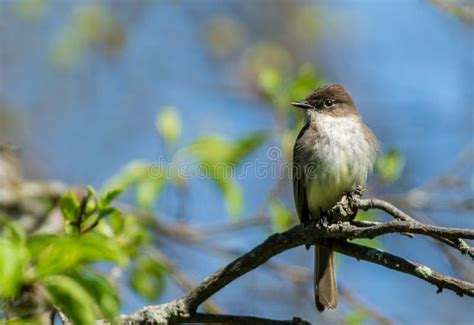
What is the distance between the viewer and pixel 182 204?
14.0 feet

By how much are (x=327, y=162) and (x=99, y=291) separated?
257 cm

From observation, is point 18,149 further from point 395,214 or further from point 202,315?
point 395,214

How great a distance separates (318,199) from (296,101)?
633 mm

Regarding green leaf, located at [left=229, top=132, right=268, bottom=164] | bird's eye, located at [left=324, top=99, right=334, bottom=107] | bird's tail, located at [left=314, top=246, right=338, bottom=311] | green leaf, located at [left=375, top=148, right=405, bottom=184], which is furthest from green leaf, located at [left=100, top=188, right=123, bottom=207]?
bird's eye, located at [left=324, top=99, right=334, bottom=107]

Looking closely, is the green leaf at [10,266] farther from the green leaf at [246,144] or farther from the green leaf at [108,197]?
the green leaf at [246,144]

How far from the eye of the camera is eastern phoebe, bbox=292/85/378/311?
423 centimetres

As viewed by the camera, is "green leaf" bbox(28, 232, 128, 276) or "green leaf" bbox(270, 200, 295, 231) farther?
"green leaf" bbox(270, 200, 295, 231)

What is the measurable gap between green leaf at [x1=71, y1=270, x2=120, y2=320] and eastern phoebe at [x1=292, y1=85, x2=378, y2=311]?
6.96 ft

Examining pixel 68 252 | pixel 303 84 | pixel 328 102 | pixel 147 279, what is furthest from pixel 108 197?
pixel 328 102

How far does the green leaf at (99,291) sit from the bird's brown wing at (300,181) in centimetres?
263

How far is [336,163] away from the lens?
4.26 metres

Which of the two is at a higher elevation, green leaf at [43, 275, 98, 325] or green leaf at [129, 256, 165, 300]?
green leaf at [129, 256, 165, 300]

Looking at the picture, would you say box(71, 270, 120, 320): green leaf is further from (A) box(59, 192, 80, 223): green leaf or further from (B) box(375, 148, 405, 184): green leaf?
(B) box(375, 148, 405, 184): green leaf

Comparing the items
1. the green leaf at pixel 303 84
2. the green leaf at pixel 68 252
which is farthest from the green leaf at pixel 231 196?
the green leaf at pixel 68 252
